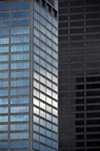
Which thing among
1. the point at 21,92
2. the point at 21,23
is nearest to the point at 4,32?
the point at 21,23

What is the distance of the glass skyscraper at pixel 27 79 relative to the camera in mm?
173500

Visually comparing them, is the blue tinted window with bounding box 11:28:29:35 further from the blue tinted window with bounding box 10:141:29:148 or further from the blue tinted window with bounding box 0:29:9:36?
the blue tinted window with bounding box 10:141:29:148

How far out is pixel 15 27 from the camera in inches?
7264

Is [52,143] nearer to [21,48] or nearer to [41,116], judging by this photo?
[41,116]

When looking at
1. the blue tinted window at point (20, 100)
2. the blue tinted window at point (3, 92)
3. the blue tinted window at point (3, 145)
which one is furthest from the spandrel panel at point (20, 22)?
the blue tinted window at point (3, 145)

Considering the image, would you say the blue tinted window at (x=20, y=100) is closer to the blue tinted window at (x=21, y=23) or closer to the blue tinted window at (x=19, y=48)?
the blue tinted window at (x=19, y=48)

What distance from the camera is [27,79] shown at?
6973 inches

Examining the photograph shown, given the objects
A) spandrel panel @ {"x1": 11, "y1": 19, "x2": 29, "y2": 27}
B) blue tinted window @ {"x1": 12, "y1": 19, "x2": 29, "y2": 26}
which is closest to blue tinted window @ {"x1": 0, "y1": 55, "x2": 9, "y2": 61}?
spandrel panel @ {"x1": 11, "y1": 19, "x2": 29, "y2": 27}

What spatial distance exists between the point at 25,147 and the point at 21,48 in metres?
39.0

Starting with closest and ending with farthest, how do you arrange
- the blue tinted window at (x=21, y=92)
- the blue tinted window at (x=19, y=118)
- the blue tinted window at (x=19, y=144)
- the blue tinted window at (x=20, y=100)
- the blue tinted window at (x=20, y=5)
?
the blue tinted window at (x=19, y=144) → the blue tinted window at (x=19, y=118) → the blue tinted window at (x=20, y=100) → the blue tinted window at (x=21, y=92) → the blue tinted window at (x=20, y=5)

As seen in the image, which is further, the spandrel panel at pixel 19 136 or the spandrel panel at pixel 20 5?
the spandrel panel at pixel 20 5

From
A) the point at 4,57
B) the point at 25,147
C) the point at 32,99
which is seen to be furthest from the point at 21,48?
the point at 25,147

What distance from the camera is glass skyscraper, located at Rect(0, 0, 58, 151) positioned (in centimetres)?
17350

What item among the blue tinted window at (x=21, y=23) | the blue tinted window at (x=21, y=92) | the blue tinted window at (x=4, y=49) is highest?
the blue tinted window at (x=21, y=23)
